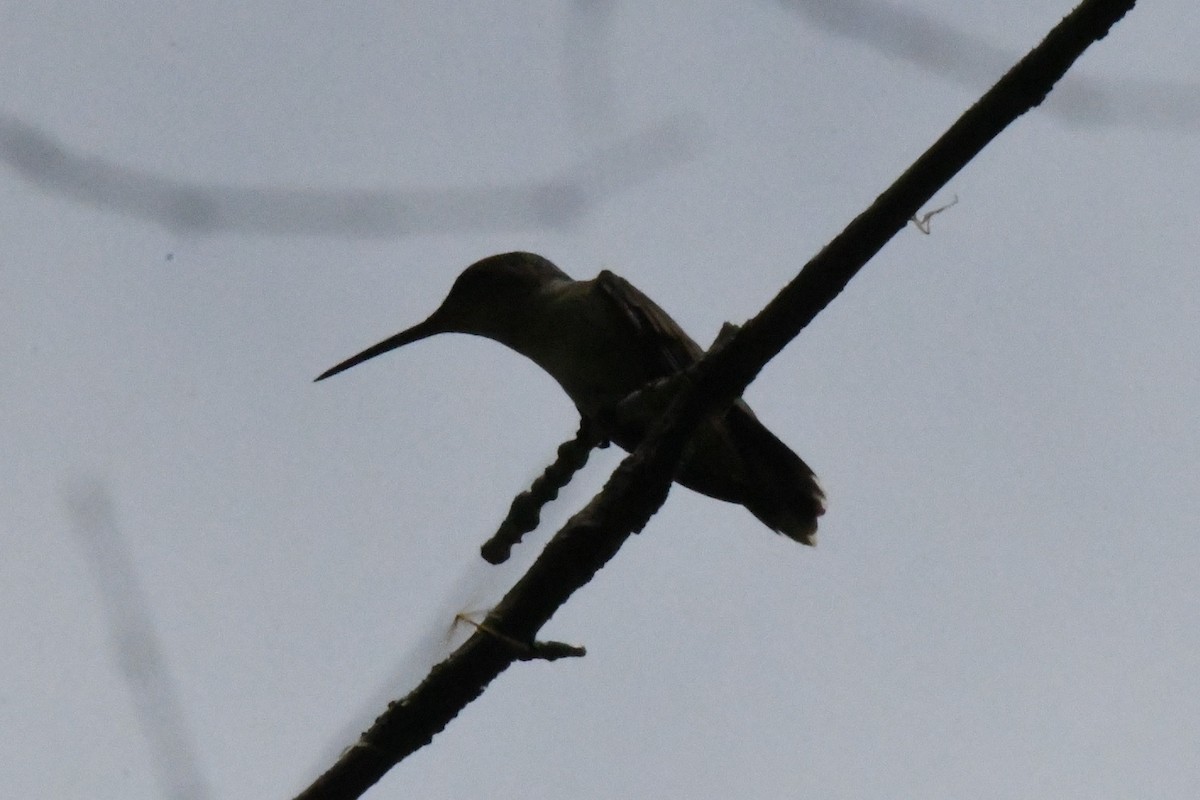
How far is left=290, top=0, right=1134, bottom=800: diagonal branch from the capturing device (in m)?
2.71

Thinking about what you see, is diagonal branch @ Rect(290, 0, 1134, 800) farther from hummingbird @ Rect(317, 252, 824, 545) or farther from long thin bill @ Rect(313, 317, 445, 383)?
long thin bill @ Rect(313, 317, 445, 383)

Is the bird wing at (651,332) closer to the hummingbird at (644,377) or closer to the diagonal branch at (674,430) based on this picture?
the hummingbird at (644,377)

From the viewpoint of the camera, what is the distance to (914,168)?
2.79 metres

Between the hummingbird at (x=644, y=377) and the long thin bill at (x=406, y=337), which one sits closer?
the hummingbird at (x=644, y=377)

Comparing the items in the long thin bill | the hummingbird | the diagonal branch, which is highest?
the long thin bill

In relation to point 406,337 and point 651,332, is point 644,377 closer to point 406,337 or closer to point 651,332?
point 651,332

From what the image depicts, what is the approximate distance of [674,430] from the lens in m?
3.09

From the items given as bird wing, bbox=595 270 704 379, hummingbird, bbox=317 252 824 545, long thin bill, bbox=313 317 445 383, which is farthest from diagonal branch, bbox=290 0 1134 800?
long thin bill, bbox=313 317 445 383

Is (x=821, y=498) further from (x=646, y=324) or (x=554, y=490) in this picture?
(x=554, y=490)

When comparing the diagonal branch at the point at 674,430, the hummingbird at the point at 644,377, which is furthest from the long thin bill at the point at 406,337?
the diagonal branch at the point at 674,430

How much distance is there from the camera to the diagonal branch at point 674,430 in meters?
2.71

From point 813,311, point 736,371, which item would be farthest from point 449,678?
point 813,311

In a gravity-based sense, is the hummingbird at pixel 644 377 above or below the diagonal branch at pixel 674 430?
above

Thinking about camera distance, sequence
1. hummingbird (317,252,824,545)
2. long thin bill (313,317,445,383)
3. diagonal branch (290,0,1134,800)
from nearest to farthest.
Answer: diagonal branch (290,0,1134,800)
hummingbird (317,252,824,545)
long thin bill (313,317,445,383)
